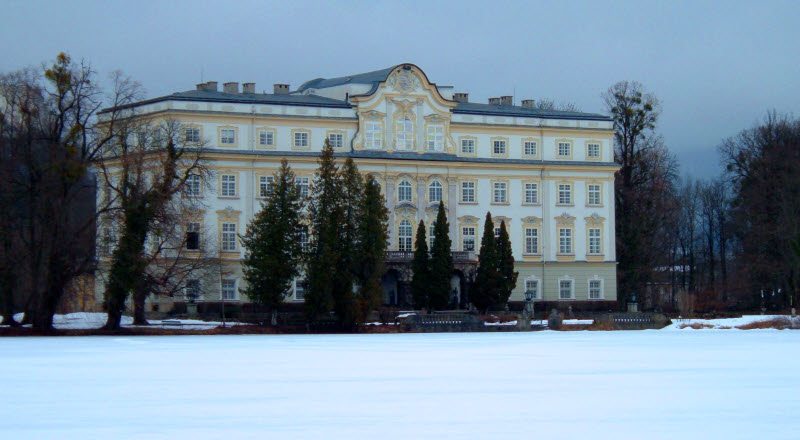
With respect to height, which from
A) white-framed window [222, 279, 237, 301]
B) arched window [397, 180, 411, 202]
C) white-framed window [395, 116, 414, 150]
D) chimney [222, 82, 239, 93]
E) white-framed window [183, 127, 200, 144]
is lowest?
white-framed window [222, 279, 237, 301]

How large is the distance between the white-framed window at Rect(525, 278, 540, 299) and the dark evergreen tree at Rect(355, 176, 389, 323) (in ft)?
64.6

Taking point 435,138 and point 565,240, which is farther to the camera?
point 565,240

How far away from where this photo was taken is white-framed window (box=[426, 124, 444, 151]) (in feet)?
270

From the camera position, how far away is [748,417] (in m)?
23.5

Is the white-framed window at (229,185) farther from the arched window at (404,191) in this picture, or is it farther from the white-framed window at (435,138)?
the white-framed window at (435,138)

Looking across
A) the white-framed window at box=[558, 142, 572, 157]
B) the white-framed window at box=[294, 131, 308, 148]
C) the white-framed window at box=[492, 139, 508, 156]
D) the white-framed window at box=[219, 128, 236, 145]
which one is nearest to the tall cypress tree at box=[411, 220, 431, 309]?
the white-framed window at box=[294, 131, 308, 148]

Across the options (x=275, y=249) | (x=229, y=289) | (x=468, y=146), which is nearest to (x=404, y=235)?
(x=468, y=146)

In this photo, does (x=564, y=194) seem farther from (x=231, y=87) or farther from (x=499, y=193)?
(x=231, y=87)

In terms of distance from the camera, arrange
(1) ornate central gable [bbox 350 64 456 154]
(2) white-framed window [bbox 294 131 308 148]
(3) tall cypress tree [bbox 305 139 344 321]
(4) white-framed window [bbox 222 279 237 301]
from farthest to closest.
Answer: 1. (1) ornate central gable [bbox 350 64 456 154]
2. (2) white-framed window [bbox 294 131 308 148]
3. (4) white-framed window [bbox 222 279 237 301]
4. (3) tall cypress tree [bbox 305 139 344 321]

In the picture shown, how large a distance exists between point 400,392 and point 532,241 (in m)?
57.5

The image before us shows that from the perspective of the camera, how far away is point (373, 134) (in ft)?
267

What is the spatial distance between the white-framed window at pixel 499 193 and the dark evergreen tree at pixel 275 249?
68.6 ft

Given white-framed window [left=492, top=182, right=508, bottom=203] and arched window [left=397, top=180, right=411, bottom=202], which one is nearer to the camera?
arched window [left=397, top=180, right=411, bottom=202]

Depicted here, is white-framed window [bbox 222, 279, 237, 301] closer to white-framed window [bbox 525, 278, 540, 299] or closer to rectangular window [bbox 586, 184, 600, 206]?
white-framed window [bbox 525, 278, 540, 299]
